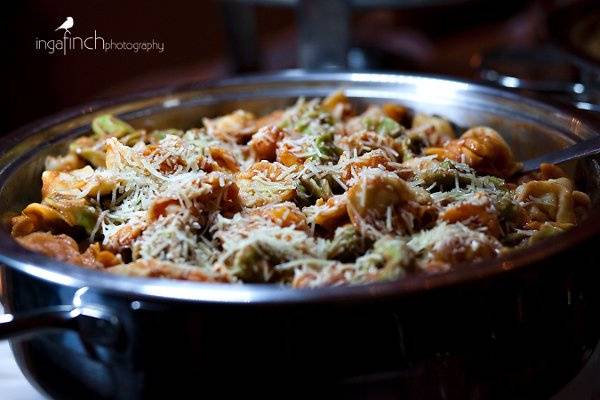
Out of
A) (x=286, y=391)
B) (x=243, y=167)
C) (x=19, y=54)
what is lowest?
(x=286, y=391)

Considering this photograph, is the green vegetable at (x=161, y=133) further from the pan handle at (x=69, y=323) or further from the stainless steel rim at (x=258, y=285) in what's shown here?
the pan handle at (x=69, y=323)

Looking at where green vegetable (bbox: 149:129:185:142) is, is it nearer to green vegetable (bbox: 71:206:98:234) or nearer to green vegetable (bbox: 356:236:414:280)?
green vegetable (bbox: 71:206:98:234)

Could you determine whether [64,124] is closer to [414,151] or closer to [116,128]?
[116,128]

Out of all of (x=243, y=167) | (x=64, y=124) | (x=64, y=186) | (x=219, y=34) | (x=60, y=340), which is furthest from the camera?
(x=219, y=34)

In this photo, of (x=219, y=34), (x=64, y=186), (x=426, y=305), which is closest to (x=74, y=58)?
(x=219, y=34)

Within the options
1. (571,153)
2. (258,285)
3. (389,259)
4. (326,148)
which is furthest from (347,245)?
(571,153)

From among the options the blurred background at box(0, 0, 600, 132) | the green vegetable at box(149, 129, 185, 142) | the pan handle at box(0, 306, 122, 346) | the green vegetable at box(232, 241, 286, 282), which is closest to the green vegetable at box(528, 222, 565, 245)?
the green vegetable at box(232, 241, 286, 282)

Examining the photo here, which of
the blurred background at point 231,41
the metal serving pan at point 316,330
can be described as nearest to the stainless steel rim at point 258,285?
the metal serving pan at point 316,330
